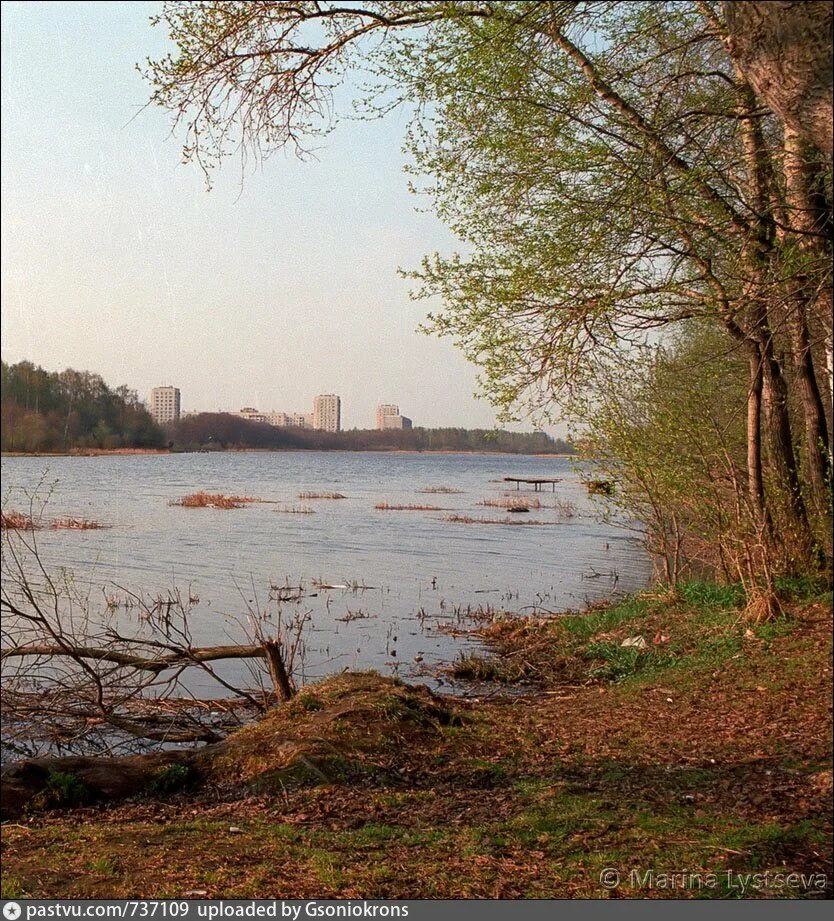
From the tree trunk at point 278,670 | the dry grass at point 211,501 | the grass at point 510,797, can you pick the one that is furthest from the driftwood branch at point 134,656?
the dry grass at point 211,501

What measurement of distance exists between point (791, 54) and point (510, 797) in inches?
172

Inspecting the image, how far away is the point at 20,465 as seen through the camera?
13023 mm

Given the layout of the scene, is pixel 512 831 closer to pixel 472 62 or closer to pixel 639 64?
pixel 472 62

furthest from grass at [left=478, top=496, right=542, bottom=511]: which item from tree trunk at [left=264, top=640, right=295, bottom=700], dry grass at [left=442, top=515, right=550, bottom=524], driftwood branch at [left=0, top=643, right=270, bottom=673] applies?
driftwood branch at [left=0, top=643, right=270, bottom=673]

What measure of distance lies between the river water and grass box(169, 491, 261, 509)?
78 cm

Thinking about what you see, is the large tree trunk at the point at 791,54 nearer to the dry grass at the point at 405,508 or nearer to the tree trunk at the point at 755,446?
the tree trunk at the point at 755,446

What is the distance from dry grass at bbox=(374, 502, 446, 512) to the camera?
123 feet

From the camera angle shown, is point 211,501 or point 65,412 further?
point 211,501

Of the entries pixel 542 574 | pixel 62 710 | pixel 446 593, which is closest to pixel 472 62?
pixel 62 710

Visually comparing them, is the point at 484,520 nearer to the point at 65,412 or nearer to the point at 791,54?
the point at 65,412

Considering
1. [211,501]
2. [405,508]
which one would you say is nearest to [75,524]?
[211,501]

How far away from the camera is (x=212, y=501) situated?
115 ft

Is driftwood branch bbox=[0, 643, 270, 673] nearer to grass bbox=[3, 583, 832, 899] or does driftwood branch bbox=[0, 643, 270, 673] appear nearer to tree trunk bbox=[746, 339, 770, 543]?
grass bbox=[3, 583, 832, 899]

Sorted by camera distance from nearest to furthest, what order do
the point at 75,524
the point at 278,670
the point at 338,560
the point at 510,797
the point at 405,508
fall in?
the point at 510,797
the point at 278,670
the point at 338,560
the point at 75,524
the point at 405,508
